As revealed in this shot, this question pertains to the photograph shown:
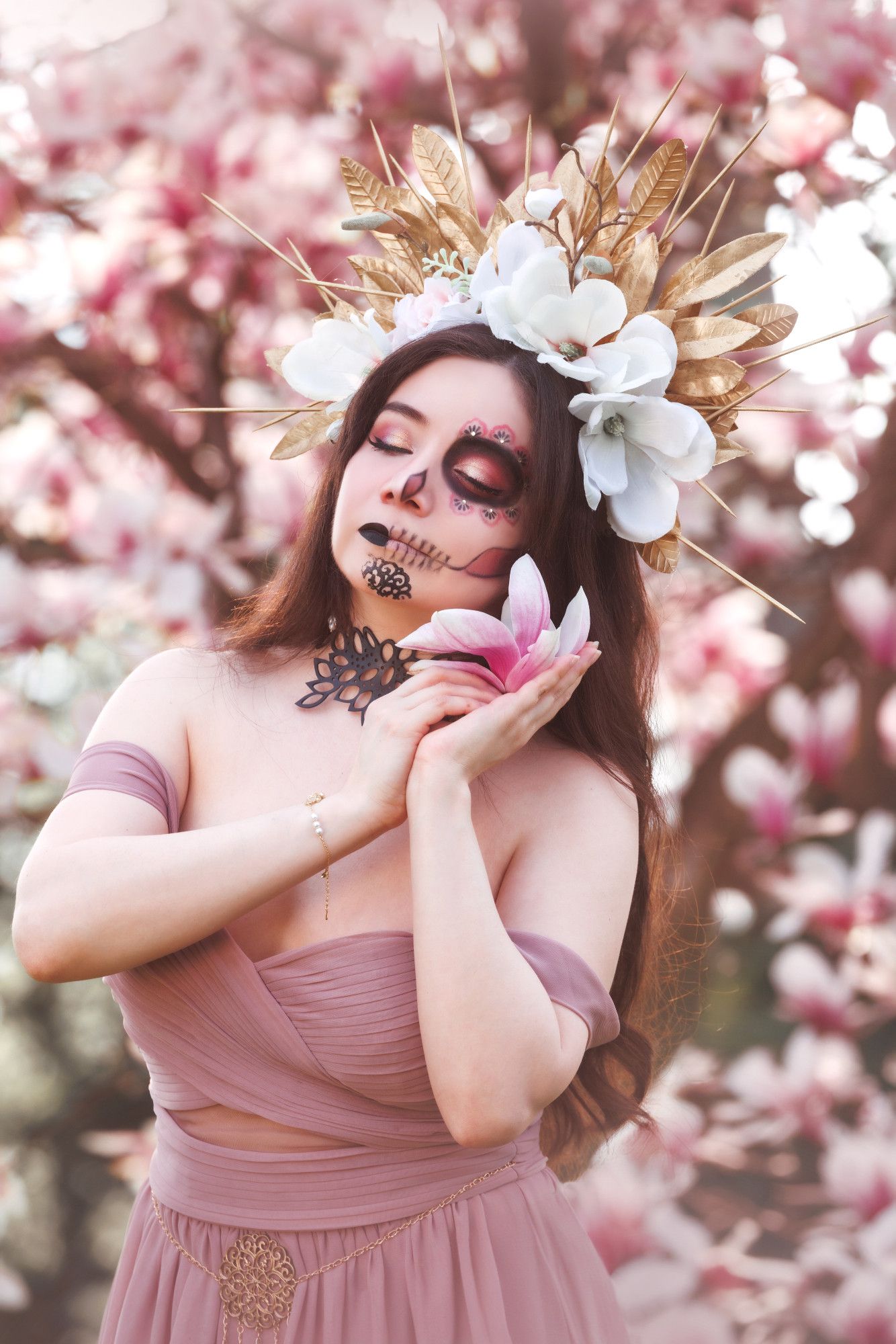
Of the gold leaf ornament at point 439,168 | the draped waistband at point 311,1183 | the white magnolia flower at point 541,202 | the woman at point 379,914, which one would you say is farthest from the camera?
the gold leaf ornament at point 439,168

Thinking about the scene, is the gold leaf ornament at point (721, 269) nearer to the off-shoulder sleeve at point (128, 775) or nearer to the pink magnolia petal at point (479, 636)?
the pink magnolia petal at point (479, 636)

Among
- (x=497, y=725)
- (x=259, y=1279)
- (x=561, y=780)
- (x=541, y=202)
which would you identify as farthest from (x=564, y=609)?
(x=259, y=1279)

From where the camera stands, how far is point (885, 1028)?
2.19m

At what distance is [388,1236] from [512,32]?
193cm

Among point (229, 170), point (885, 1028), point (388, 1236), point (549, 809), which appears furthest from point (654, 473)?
point (885, 1028)

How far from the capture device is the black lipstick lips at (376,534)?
3.67ft

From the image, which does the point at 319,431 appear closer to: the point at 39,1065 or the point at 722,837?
the point at 722,837

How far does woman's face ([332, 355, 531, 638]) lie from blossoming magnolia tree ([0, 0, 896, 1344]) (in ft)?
2.90

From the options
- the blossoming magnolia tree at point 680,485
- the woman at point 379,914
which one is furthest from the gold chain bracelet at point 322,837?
the blossoming magnolia tree at point 680,485

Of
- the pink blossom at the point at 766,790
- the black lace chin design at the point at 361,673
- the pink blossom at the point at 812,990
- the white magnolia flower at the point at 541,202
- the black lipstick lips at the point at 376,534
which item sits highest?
the white magnolia flower at the point at 541,202

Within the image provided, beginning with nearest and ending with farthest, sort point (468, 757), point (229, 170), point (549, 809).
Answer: point (468, 757) → point (549, 809) → point (229, 170)

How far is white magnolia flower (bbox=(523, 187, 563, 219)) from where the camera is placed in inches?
47.1

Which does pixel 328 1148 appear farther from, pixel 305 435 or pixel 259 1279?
pixel 305 435

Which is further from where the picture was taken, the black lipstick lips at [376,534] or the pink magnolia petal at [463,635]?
the black lipstick lips at [376,534]
